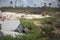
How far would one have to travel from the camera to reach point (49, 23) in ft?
22.2

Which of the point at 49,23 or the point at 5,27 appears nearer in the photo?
the point at 5,27

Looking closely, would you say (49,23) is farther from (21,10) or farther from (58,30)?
(21,10)

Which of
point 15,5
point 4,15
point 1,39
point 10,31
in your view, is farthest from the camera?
point 15,5

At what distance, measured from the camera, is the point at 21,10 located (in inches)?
327

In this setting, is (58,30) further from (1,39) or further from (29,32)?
(1,39)

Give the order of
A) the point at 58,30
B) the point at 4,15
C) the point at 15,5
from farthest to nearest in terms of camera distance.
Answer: the point at 15,5, the point at 4,15, the point at 58,30

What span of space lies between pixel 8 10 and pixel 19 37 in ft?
9.75

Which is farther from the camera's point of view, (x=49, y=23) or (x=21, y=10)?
(x=21, y=10)

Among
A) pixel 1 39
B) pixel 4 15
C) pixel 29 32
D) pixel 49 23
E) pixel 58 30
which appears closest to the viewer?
pixel 1 39

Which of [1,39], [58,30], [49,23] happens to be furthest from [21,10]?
[1,39]

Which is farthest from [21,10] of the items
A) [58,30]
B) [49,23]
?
[58,30]

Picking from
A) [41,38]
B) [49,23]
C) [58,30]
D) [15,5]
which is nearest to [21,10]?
[15,5]

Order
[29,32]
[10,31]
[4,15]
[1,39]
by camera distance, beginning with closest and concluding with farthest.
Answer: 1. [1,39]
2. [10,31]
3. [29,32]
4. [4,15]

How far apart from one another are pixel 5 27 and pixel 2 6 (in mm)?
1742
